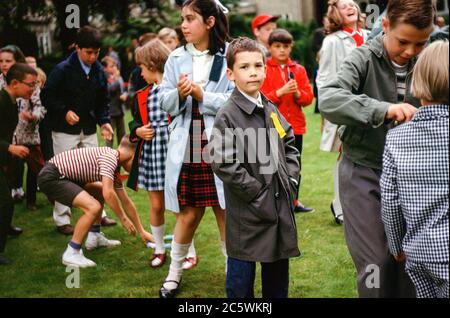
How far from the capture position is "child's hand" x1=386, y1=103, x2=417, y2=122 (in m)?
3.02

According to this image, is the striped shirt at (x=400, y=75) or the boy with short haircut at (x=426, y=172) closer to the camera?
the boy with short haircut at (x=426, y=172)

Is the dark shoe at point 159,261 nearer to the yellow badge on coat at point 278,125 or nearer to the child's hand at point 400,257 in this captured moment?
the yellow badge on coat at point 278,125

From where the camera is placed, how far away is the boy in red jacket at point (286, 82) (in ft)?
22.2

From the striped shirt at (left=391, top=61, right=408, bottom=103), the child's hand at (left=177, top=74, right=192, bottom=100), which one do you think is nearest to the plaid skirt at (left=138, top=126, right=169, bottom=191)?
the child's hand at (left=177, top=74, right=192, bottom=100)

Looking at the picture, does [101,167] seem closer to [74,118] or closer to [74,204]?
[74,204]

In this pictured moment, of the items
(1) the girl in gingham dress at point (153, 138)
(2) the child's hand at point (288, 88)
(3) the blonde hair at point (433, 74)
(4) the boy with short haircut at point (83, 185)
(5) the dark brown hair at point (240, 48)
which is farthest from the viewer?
(2) the child's hand at point (288, 88)

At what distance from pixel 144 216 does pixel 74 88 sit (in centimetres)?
172

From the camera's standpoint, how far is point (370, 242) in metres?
3.43

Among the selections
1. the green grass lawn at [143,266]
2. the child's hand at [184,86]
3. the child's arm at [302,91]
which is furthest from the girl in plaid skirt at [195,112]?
the child's arm at [302,91]

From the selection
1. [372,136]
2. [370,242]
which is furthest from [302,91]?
[370,242]

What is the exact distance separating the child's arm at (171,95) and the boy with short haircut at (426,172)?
5.88ft

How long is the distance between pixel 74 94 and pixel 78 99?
6cm

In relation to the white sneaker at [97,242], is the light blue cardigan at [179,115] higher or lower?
higher

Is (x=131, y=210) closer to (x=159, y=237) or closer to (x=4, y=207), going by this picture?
(x=159, y=237)
